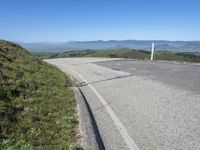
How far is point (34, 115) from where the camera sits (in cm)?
685

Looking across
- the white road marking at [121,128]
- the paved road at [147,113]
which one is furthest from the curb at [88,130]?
the white road marking at [121,128]

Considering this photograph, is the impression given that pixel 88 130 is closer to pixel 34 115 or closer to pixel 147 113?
pixel 34 115

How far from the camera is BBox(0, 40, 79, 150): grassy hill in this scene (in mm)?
5301

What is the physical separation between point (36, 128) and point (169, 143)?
100 inches

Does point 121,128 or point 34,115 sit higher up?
point 34,115

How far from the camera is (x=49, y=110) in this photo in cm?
746

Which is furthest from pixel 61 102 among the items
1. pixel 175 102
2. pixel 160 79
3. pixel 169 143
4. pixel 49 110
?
pixel 160 79

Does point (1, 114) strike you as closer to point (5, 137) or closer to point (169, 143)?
point (5, 137)

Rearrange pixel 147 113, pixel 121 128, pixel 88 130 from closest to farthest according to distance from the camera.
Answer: pixel 88 130, pixel 121 128, pixel 147 113

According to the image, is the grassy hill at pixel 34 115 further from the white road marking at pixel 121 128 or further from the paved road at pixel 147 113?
the white road marking at pixel 121 128

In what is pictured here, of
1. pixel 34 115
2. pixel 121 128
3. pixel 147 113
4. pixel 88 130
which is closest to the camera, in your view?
pixel 88 130

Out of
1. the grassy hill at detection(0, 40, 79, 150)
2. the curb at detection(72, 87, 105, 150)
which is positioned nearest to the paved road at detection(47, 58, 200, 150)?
the curb at detection(72, 87, 105, 150)

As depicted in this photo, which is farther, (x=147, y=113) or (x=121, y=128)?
(x=147, y=113)

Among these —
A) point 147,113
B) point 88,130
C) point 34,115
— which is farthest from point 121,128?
point 34,115
